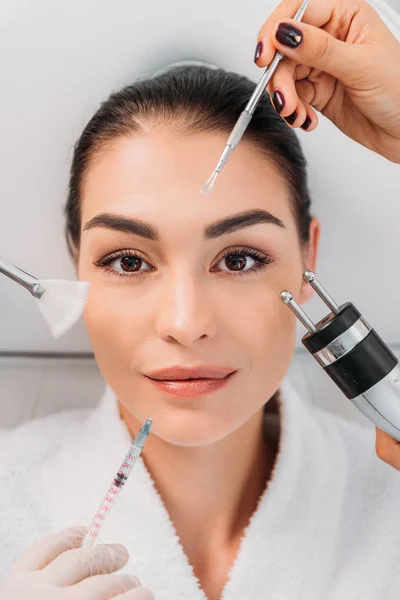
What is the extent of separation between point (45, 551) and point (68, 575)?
0.16 feet

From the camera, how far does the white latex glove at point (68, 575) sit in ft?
2.41

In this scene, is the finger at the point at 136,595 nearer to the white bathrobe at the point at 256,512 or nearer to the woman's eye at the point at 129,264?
the white bathrobe at the point at 256,512

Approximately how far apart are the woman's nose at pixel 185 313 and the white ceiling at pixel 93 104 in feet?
0.97

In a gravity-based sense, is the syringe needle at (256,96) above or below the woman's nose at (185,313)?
above

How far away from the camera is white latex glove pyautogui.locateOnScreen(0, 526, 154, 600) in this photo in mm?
733

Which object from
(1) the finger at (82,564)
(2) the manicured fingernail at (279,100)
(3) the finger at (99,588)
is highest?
(2) the manicured fingernail at (279,100)

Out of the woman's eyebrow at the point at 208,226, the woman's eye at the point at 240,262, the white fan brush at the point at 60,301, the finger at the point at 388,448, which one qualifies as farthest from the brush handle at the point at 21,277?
the finger at the point at 388,448

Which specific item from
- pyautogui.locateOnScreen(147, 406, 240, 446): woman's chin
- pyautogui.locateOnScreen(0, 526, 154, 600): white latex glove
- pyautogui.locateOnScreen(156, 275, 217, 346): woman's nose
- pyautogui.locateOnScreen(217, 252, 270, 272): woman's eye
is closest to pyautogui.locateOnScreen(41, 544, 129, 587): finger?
pyautogui.locateOnScreen(0, 526, 154, 600): white latex glove

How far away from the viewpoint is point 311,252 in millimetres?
1065

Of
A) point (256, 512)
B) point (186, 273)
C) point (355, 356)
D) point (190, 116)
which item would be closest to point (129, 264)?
point (186, 273)

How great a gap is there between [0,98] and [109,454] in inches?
22.9

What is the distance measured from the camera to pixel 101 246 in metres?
0.90

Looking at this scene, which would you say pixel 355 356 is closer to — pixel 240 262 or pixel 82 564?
pixel 240 262

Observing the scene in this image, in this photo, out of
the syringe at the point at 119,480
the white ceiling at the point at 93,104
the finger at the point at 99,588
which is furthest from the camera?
the white ceiling at the point at 93,104
